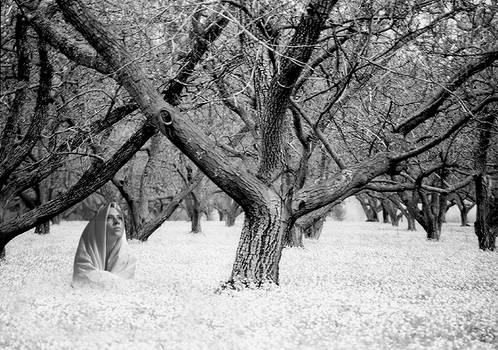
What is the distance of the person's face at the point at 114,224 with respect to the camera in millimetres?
9539

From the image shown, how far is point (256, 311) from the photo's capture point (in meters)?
6.82

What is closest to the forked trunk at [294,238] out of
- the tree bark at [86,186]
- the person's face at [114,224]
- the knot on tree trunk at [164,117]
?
the tree bark at [86,186]

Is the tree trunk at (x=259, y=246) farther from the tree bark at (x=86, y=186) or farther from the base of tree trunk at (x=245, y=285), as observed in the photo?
the tree bark at (x=86, y=186)

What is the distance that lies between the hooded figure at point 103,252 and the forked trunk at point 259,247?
254cm

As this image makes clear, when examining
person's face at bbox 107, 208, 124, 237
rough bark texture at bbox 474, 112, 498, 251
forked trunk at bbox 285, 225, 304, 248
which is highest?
rough bark texture at bbox 474, 112, 498, 251

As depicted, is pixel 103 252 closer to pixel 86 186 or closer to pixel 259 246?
pixel 86 186

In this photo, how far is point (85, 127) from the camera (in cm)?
1094

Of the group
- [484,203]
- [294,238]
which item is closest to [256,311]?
[294,238]

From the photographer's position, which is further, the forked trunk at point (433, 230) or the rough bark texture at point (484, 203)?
the forked trunk at point (433, 230)

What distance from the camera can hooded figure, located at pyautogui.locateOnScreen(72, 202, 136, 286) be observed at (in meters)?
9.02

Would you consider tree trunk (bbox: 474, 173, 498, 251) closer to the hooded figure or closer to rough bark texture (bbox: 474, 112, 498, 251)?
rough bark texture (bbox: 474, 112, 498, 251)

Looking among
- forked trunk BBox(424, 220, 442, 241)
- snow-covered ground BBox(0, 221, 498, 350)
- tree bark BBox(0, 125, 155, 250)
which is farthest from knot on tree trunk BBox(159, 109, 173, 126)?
forked trunk BBox(424, 220, 442, 241)

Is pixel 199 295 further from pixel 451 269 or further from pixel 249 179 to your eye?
pixel 451 269

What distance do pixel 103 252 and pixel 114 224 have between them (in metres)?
0.62
